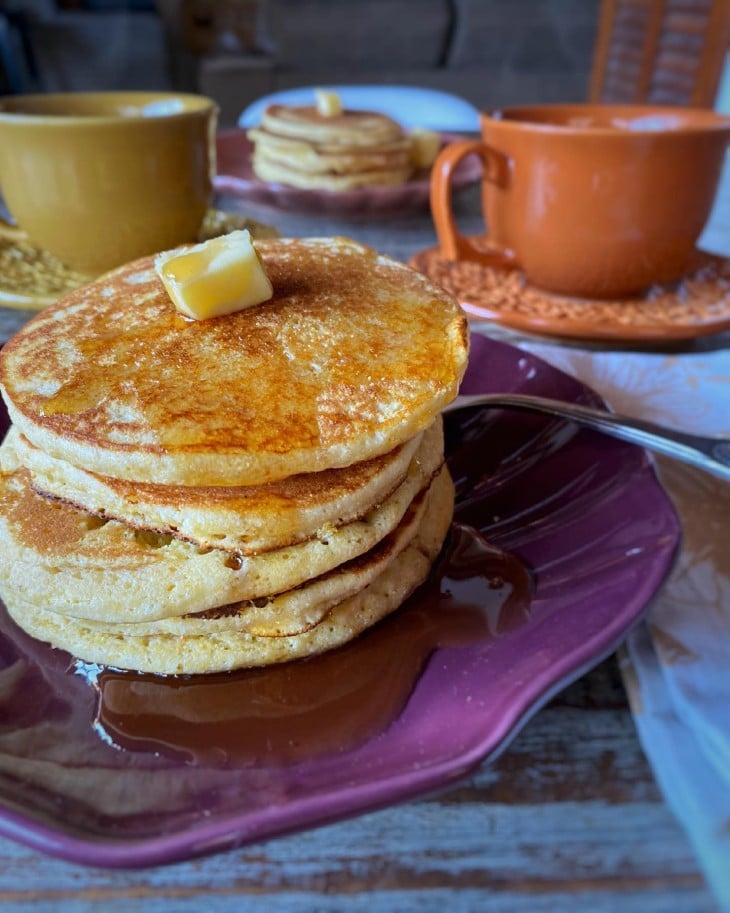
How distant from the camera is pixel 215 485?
20.2 inches

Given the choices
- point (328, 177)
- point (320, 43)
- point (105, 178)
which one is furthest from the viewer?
point (320, 43)

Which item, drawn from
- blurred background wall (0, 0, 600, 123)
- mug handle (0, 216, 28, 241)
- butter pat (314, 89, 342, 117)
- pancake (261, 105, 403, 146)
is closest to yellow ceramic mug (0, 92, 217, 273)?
mug handle (0, 216, 28, 241)

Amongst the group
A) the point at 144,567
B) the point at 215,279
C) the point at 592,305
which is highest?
the point at 215,279

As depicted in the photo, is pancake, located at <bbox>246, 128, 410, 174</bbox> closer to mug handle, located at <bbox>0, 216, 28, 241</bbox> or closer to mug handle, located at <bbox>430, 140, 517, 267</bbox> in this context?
mug handle, located at <bbox>430, 140, 517, 267</bbox>

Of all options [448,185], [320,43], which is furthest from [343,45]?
[448,185]

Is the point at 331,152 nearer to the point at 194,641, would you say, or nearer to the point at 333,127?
the point at 333,127

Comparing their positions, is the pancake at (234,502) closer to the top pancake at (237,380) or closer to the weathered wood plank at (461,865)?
the top pancake at (237,380)

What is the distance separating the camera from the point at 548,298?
1186 mm

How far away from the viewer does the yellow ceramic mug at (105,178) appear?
1.03 meters

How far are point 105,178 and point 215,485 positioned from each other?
2.45 ft

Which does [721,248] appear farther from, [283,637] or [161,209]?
[283,637]

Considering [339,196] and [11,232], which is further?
[339,196]

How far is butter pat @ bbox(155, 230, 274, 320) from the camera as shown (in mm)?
601

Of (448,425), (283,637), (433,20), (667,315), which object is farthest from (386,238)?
(433,20)
